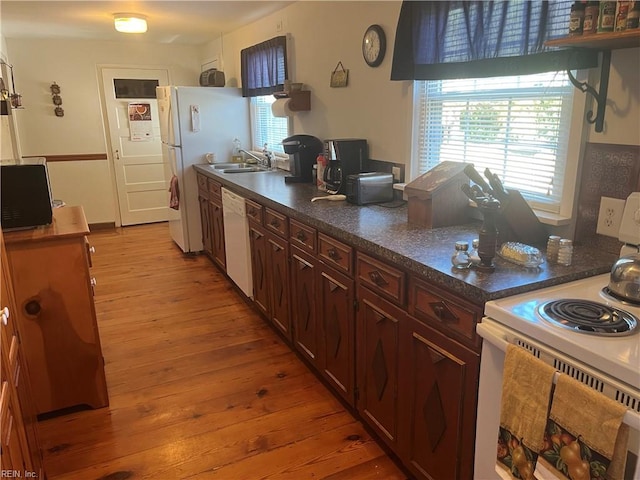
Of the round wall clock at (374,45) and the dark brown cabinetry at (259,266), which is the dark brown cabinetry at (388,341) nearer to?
the dark brown cabinetry at (259,266)

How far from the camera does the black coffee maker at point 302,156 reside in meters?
3.48

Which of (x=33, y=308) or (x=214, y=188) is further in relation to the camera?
(x=214, y=188)

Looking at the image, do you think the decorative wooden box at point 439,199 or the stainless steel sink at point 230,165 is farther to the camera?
the stainless steel sink at point 230,165

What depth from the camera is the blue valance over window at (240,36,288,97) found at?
3.94m

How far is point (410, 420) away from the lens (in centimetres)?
179

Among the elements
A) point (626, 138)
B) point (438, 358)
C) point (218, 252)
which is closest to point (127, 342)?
point (218, 252)

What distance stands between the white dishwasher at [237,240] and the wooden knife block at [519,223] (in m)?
1.93

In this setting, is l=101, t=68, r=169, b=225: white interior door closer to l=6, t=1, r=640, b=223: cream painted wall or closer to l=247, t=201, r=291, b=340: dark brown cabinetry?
l=6, t=1, r=640, b=223: cream painted wall

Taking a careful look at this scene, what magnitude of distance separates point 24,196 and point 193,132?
8.72ft

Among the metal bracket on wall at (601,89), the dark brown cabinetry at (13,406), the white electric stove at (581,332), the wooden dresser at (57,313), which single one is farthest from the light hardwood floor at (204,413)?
the metal bracket on wall at (601,89)

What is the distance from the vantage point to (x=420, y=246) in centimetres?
181

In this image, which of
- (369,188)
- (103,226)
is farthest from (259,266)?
(103,226)

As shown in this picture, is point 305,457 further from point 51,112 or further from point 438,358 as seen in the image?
point 51,112

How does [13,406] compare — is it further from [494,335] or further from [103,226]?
[103,226]
